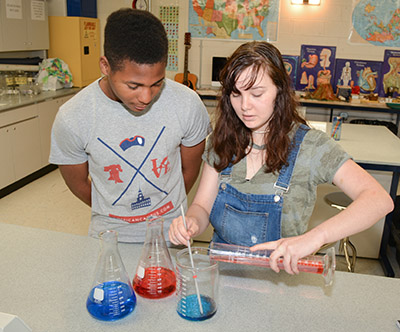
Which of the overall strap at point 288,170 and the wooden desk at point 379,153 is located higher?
the overall strap at point 288,170

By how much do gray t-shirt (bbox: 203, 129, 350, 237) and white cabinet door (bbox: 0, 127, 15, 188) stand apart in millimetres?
3142

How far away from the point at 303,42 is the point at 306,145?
4712 mm

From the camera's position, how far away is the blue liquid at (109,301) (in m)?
0.98

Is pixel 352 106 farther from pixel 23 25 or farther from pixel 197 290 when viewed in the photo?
pixel 197 290

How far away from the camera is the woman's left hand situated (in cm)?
99

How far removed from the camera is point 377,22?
17.5 feet

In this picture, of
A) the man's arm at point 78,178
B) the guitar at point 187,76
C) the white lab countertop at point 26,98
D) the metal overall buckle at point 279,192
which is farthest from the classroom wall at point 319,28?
the metal overall buckle at point 279,192

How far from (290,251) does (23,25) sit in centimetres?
451

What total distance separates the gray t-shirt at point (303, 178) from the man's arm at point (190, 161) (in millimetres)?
277

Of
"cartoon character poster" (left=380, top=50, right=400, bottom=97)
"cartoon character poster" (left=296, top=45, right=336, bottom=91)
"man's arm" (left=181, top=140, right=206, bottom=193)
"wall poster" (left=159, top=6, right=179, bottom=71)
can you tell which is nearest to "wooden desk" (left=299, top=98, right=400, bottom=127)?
"cartoon character poster" (left=380, top=50, right=400, bottom=97)

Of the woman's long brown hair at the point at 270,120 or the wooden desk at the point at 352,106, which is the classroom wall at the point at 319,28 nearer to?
the wooden desk at the point at 352,106

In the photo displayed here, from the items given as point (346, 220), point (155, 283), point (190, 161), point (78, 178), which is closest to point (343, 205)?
point (190, 161)

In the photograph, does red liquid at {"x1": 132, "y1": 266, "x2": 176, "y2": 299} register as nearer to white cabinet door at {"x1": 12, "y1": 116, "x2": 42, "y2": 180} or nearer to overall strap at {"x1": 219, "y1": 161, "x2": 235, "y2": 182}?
overall strap at {"x1": 219, "y1": 161, "x2": 235, "y2": 182}

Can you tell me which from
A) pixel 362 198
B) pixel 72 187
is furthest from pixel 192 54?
pixel 362 198
